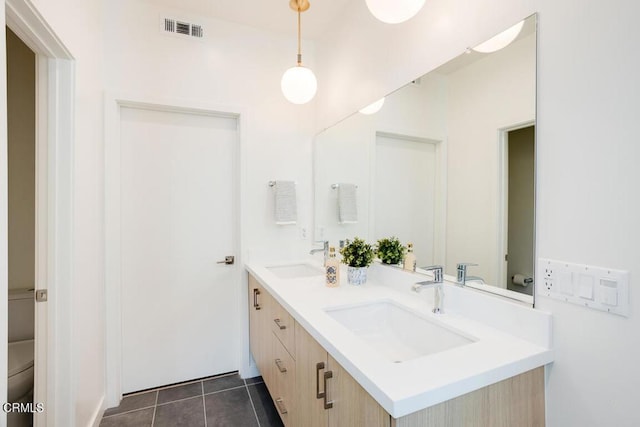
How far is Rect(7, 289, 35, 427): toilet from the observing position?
1.54m

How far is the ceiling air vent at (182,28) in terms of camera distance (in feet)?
7.04

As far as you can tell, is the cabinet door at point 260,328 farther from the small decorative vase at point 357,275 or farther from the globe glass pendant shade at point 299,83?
the globe glass pendant shade at point 299,83

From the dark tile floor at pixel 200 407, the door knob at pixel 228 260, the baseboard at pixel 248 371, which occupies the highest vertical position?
the door knob at pixel 228 260

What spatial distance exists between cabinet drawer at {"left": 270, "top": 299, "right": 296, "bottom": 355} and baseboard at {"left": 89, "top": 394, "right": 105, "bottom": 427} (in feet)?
3.90

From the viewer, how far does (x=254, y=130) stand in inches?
94.1

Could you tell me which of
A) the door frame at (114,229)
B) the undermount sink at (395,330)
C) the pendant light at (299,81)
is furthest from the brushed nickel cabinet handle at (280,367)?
the pendant light at (299,81)

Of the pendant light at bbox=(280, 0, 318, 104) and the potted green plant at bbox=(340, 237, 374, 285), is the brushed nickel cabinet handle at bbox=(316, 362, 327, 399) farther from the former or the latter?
the pendant light at bbox=(280, 0, 318, 104)

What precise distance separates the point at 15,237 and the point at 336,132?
2.25 meters

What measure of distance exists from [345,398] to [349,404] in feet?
0.08

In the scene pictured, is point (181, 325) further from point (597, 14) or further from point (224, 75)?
point (597, 14)

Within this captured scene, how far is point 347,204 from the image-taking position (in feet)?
7.27

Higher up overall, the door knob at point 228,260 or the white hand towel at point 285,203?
the white hand towel at point 285,203

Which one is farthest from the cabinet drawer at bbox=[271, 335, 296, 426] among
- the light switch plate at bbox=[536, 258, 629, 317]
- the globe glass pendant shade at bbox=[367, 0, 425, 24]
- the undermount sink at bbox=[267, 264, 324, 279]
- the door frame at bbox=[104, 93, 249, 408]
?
the globe glass pendant shade at bbox=[367, 0, 425, 24]

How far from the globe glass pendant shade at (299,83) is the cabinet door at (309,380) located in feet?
4.31
